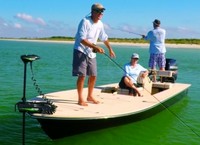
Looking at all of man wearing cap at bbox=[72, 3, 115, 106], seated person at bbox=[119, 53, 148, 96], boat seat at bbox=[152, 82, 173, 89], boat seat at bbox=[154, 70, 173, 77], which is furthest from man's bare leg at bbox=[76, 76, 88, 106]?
boat seat at bbox=[154, 70, 173, 77]

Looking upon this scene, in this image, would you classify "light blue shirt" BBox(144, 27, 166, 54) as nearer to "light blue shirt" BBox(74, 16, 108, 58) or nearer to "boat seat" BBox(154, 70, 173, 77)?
"boat seat" BBox(154, 70, 173, 77)

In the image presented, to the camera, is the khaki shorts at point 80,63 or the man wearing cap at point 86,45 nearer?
the man wearing cap at point 86,45

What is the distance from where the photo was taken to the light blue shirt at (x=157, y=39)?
1063cm

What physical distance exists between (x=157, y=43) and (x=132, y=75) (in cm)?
229

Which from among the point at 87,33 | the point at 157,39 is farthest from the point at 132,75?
the point at 87,33

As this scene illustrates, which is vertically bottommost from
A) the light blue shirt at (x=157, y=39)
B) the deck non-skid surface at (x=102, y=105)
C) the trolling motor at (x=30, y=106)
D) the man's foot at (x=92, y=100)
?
the deck non-skid surface at (x=102, y=105)

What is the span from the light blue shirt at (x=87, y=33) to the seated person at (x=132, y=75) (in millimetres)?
1920

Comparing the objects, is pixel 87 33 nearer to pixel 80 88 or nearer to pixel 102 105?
pixel 80 88

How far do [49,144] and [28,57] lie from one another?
1.72 m

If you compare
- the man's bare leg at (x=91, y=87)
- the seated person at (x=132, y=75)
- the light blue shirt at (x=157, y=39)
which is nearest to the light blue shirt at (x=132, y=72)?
the seated person at (x=132, y=75)

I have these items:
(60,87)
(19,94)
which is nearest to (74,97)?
(19,94)

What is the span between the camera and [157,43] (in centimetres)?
1077

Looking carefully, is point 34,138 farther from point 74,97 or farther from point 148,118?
point 148,118

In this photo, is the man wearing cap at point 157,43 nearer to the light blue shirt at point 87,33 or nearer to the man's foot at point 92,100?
the light blue shirt at point 87,33
